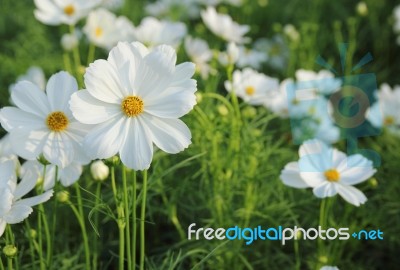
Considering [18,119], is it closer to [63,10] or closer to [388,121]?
[63,10]

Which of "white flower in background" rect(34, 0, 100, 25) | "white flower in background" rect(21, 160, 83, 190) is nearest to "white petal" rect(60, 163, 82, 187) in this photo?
"white flower in background" rect(21, 160, 83, 190)

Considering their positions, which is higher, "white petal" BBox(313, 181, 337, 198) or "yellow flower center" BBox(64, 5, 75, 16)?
"yellow flower center" BBox(64, 5, 75, 16)

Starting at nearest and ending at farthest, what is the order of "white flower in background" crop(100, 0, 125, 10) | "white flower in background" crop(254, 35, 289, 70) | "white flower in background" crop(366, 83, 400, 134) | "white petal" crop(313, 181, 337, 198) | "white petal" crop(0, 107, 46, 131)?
"white petal" crop(0, 107, 46, 131) < "white petal" crop(313, 181, 337, 198) < "white flower in background" crop(366, 83, 400, 134) < "white flower in background" crop(254, 35, 289, 70) < "white flower in background" crop(100, 0, 125, 10)

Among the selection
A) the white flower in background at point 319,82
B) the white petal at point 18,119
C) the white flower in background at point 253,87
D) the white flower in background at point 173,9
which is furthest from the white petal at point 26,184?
the white flower in background at point 173,9

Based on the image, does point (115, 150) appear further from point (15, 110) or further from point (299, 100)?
point (299, 100)

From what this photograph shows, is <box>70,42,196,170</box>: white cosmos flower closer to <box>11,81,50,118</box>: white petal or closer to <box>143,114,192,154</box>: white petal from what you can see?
<box>143,114,192,154</box>: white petal

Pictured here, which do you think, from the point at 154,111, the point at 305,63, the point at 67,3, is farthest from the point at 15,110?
the point at 305,63
